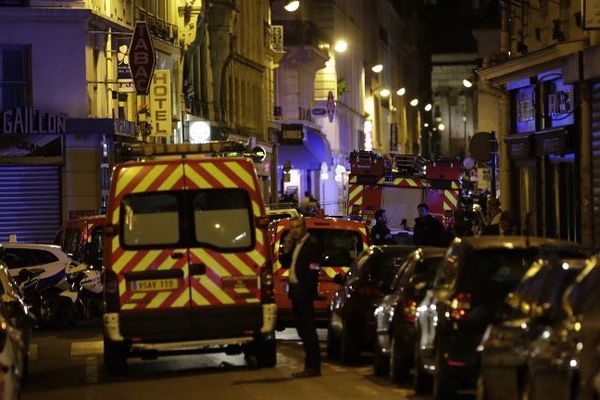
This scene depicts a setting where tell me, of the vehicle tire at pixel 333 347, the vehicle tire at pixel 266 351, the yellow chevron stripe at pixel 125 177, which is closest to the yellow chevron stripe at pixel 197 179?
the yellow chevron stripe at pixel 125 177

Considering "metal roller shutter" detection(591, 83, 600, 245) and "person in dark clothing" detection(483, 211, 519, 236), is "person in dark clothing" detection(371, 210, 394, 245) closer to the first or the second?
"metal roller shutter" detection(591, 83, 600, 245)

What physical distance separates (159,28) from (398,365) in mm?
28590

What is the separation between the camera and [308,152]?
66812 mm

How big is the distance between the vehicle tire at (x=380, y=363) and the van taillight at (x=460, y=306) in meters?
3.51

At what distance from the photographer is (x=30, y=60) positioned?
3681 cm

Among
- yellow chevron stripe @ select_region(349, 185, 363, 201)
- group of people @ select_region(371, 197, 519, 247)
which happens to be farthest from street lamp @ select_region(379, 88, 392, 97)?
group of people @ select_region(371, 197, 519, 247)

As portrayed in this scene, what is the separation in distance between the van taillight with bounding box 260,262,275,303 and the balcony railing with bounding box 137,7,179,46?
24.7 meters

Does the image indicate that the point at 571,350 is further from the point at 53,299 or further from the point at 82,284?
the point at 82,284

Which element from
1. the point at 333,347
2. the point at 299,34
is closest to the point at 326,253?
the point at 333,347

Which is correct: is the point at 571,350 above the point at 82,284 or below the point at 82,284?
above

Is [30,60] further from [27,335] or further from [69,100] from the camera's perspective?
[27,335]

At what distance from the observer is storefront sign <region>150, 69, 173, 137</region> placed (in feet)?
133

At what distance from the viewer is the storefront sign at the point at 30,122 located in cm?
3622

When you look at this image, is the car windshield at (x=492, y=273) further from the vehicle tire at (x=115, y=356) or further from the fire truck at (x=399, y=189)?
the fire truck at (x=399, y=189)
